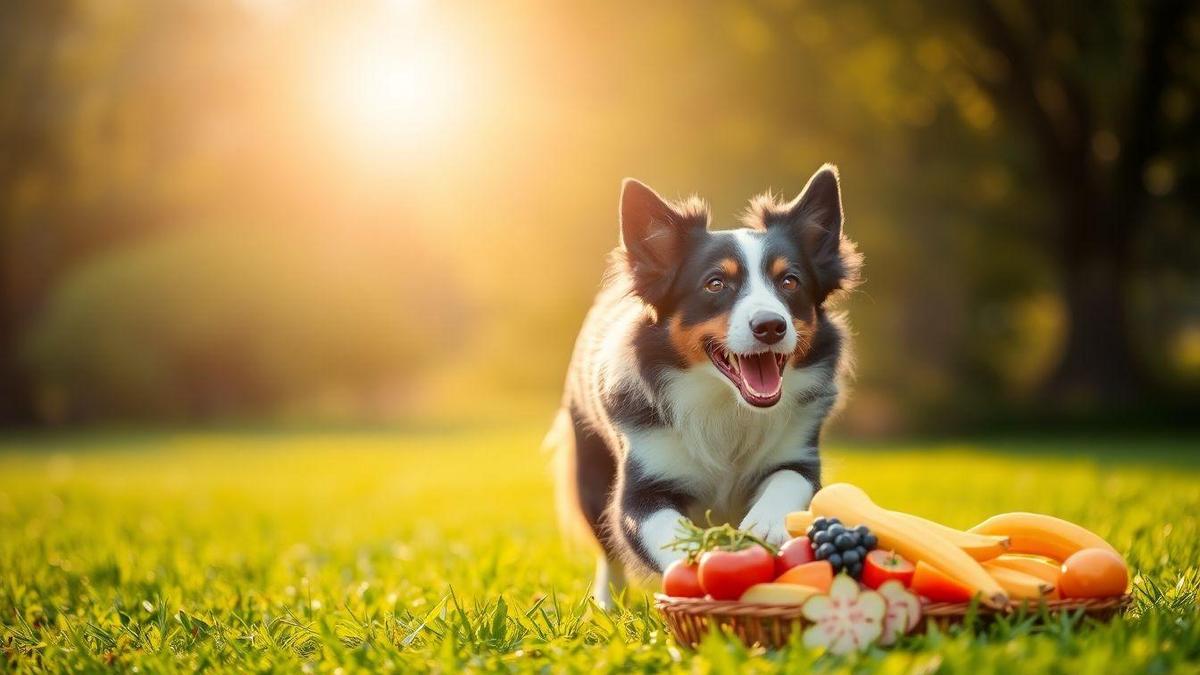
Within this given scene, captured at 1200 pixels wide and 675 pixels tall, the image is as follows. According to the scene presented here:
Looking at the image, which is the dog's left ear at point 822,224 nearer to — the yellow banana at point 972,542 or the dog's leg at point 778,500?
the dog's leg at point 778,500

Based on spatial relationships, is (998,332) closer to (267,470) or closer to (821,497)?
(267,470)

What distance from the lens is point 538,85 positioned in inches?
774

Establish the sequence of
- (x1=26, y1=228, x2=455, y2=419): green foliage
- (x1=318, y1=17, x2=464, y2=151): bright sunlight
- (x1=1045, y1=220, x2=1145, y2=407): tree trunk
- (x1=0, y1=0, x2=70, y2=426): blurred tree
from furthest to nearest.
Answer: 1. (x1=26, y1=228, x2=455, y2=419): green foliage
2. (x1=0, y1=0, x2=70, y2=426): blurred tree
3. (x1=318, y1=17, x2=464, y2=151): bright sunlight
4. (x1=1045, y1=220, x2=1145, y2=407): tree trunk

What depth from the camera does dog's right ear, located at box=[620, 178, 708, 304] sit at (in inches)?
189

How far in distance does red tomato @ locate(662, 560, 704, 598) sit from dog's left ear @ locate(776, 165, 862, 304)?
149 cm

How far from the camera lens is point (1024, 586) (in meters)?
3.76

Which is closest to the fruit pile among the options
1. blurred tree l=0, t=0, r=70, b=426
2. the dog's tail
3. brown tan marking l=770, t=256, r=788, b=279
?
brown tan marking l=770, t=256, r=788, b=279

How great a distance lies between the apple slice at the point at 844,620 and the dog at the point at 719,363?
2.64 feet

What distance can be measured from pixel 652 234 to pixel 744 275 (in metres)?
0.47

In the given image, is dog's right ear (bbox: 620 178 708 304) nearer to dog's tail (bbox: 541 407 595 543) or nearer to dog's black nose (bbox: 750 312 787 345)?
dog's black nose (bbox: 750 312 787 345)

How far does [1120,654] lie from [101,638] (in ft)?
11.8

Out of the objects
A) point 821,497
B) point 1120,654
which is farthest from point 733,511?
point 1120,654

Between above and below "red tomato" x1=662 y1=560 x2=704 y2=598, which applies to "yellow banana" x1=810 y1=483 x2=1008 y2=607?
above

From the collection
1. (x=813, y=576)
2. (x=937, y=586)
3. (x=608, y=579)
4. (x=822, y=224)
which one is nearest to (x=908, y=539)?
(x=937, y=586)
